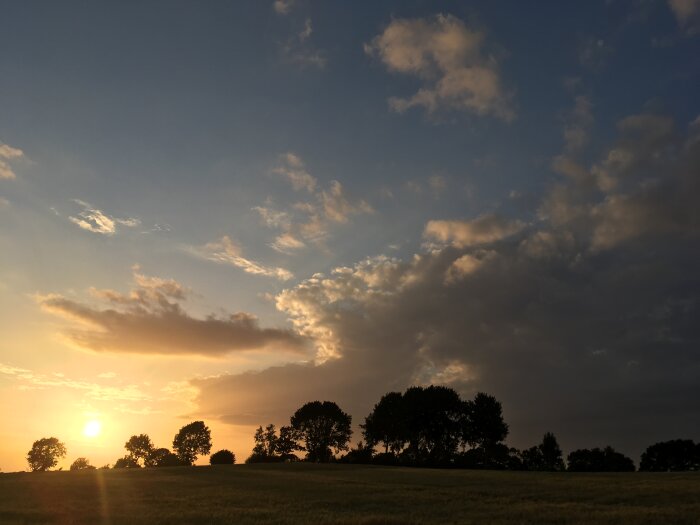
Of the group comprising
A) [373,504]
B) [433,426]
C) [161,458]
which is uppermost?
[433,426]

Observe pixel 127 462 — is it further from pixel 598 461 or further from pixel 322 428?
pixel 598 461

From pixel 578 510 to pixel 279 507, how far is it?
18282mm

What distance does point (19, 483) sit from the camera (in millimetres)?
Result: 63500

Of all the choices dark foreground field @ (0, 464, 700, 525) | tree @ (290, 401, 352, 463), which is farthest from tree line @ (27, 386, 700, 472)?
dark foreground field @ (0, 464, 700, 525)

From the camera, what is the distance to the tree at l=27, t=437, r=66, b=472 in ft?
582

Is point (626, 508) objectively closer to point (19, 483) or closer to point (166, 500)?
point (166, 500)

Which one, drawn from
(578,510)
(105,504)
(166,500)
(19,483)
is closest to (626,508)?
(578,510)

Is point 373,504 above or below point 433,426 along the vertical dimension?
below

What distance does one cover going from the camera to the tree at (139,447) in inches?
7013

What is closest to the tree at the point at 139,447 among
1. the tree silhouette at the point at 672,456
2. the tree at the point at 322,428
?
the tree at the point at 322,428

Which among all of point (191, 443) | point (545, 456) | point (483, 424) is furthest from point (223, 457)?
point (545, 456)

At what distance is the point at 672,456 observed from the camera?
155 metres

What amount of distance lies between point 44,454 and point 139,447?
32.2m

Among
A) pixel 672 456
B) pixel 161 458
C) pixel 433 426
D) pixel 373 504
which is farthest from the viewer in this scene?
pixel 161 458
